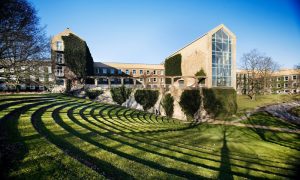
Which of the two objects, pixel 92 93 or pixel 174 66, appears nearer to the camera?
pixel 92 93

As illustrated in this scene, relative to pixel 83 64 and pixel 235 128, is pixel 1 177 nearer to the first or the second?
pixel 235 128

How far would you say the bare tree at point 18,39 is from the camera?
1523 cm

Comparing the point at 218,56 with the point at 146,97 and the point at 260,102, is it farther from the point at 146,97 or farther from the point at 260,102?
the point at 146,97

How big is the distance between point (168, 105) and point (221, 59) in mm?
15136

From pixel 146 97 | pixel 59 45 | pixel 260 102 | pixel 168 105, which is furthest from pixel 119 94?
pixel 260 102

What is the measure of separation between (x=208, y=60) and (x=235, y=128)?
1528 centimetres

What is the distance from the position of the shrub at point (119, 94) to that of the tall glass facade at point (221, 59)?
1753 centimetres

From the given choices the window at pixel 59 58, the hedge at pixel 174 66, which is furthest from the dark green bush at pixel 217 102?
the window at pixel 59 58

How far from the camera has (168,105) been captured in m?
30.3

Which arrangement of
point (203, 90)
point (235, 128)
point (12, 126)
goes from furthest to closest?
point (203, 90) → point (235, 128) → point (12, 126)

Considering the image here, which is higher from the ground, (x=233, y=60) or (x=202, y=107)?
(x=233, y=60)

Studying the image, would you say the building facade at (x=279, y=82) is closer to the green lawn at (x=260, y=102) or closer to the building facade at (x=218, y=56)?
the green lawn at (x=260, y=102)

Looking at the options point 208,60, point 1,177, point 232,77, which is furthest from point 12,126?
point 232,77

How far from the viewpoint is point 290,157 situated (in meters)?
13.3
